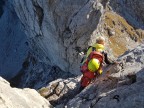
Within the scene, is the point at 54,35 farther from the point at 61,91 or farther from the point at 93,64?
the point at 93,64

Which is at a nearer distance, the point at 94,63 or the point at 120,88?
the point at 120,88

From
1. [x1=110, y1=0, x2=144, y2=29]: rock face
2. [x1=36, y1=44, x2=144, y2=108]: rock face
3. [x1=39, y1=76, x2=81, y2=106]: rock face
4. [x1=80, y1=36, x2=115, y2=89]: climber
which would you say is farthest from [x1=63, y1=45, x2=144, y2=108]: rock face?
[x1=110, y1=0, x2=144, y2=29]: rock face

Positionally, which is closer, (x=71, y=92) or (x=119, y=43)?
(x=71, y=92)

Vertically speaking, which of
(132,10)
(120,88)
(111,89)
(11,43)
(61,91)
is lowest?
(61,91)

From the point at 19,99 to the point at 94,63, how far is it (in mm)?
5287

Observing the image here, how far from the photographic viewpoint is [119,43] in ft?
237

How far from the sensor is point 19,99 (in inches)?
709

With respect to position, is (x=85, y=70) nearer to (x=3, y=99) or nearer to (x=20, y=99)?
(x=20, y=99)

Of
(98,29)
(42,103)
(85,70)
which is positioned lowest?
(42,103)

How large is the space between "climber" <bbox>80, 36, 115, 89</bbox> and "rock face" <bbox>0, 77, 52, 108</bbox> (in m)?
2.96

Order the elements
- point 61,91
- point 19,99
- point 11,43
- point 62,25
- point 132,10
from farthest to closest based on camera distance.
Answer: point 132,10 → point 11,43 → point 62,25 → point 61,91 → point 19,99

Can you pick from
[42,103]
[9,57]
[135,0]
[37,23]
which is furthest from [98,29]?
[135,0]

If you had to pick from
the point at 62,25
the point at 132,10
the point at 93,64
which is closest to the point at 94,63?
the point at 93,64

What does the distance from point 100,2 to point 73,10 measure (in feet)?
14.2
